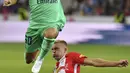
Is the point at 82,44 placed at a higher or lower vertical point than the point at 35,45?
lower

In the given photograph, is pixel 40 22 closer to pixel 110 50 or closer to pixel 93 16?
pixel 110 50

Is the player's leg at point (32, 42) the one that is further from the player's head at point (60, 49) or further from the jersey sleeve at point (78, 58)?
the jersey sleeve at point (78, 58)

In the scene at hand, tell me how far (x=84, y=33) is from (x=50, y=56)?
12.7 ft

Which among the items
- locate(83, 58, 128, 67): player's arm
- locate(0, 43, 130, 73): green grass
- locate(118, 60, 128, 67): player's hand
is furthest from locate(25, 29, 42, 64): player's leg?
locate(118, 60, 128, 67): player's hand

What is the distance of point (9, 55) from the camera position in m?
15.8

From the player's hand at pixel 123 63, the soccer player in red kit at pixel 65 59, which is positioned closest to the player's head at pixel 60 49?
the soccer player in red kit at pixel 65 59

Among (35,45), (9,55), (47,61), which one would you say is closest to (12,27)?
(9,55)

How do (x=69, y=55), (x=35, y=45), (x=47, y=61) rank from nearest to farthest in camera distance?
(x=69, y=55) → (x=35, y=45) → (x=47, y=61)

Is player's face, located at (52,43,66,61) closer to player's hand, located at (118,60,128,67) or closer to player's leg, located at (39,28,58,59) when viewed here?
player's hand, located at (118,60,128,67)

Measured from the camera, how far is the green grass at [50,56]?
1227 centimetres

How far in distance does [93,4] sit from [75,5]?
3.24 ft

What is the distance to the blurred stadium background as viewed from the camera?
46.2 ft

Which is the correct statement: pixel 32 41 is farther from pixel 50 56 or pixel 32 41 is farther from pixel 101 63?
pixel 50 56

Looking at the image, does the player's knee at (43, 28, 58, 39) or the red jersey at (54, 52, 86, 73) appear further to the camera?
the player's knee at (43, 28, 58, 39)
